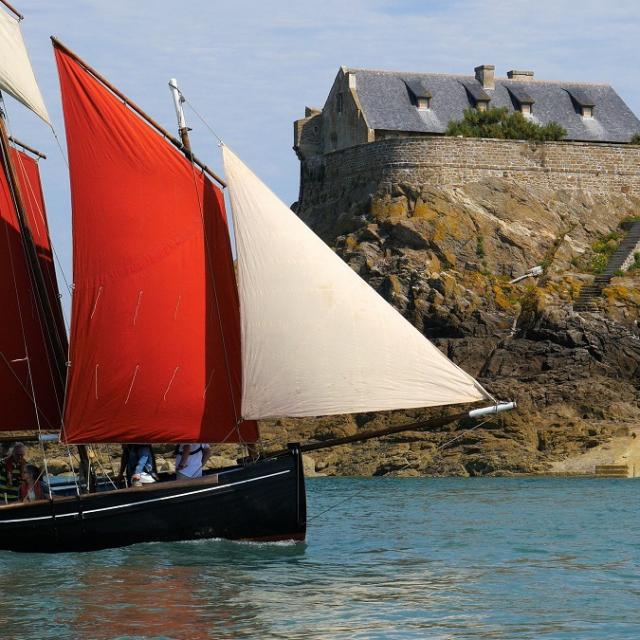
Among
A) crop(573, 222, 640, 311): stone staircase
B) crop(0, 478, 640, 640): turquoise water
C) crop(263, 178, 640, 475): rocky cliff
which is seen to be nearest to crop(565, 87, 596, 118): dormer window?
crop(263, 178, 640, 475): rocky cliff

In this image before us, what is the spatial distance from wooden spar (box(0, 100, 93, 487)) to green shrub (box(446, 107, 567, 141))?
44543mm

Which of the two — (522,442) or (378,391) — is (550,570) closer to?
(378,391)

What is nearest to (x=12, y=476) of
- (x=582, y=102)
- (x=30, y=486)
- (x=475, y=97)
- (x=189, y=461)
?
(x=30, y=486)

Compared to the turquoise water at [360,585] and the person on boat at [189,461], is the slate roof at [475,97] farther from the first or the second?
the person on boat at [189,461]

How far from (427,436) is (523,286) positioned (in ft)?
42.3

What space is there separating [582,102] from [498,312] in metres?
18.2

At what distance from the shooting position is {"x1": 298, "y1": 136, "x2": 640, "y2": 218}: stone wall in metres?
68.4

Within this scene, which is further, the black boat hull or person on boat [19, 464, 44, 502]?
person on boat [19, 464, 44, 502]

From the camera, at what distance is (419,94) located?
7156 centimetres

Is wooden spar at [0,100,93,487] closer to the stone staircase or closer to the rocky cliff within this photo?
the rocky cliff

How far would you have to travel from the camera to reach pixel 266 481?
26.2 metres

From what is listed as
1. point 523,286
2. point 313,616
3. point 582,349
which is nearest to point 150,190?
point 313,616

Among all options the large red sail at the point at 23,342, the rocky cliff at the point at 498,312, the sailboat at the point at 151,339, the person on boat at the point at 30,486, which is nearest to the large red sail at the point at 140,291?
the sailboat at the point at 151,339

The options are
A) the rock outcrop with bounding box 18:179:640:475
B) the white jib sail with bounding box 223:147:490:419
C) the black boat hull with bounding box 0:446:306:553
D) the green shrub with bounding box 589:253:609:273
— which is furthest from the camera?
the green shrub with bounding box 589:253:609:273
